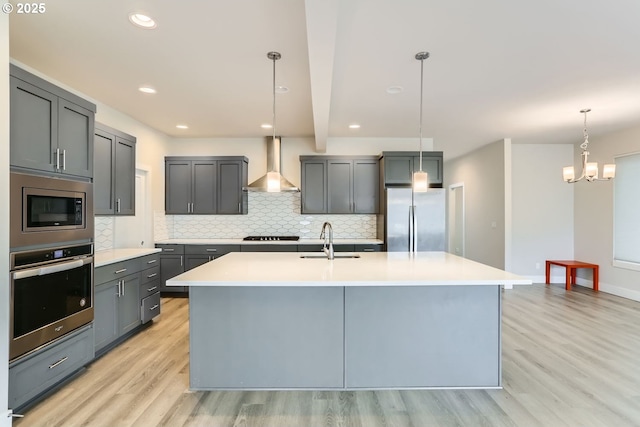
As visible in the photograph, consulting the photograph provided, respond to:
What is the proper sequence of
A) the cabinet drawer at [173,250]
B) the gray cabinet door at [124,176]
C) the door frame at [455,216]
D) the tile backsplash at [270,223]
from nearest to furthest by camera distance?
the gray cabinet door at [124,176] → the cabinet drawer at [173,250] → the tile backsplash at [270,223] → the door frame at [455,216]

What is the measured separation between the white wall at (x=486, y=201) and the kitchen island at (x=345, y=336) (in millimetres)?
3967

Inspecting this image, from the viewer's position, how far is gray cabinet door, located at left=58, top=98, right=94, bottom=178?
7.93 feet

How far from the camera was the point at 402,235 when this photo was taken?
4.89 meters

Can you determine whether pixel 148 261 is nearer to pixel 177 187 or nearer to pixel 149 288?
pixel 149 288

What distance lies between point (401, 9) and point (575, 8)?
3.65ft

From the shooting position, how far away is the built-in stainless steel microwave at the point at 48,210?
1998 mm

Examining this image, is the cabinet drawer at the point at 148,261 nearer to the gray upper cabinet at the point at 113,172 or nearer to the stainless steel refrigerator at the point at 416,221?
the gray upper cabinet at the point at 113,172

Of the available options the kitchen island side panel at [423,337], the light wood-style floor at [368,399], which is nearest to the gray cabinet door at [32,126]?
the light wood-style floor at [368,399]

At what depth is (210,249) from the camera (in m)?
4.99

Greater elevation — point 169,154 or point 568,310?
point 169,154

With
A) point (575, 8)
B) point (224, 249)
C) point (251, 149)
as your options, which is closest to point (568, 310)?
point (575, 8)

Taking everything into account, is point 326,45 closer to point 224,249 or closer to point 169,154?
point 224,249

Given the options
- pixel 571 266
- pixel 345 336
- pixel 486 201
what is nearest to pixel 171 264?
pixel 345 336

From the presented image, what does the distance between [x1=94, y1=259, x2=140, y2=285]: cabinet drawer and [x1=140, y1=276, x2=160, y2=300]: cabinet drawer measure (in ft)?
0.74
